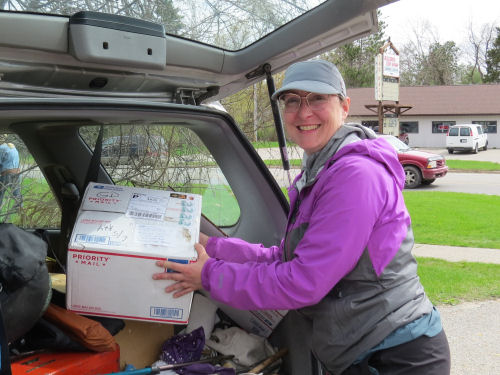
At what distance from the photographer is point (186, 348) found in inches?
96.2

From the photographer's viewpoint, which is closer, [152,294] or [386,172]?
[386,172]

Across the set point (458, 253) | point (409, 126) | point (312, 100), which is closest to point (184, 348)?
point (312, 100)

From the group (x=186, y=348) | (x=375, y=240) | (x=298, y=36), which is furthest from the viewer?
(x=186, y=348)

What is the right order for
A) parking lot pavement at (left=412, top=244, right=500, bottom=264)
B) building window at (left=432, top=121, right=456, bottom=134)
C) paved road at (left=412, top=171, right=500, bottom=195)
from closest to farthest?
parking lot pavement at (left=412, top=244, right=500, bottom=264) → paved road at (left=412, top=171, right=500, bottom=195) → building window at (left=432, top=121, right=456, bottom=134)

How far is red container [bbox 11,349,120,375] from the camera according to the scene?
1.99 m

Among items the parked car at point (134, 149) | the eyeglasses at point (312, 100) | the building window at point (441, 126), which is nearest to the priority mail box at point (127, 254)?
the eyeglasses at point (312, 100)

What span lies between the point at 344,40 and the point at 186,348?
5.01 feet

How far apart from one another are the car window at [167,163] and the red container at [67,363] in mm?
935

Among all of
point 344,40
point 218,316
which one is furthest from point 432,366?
point 344,40

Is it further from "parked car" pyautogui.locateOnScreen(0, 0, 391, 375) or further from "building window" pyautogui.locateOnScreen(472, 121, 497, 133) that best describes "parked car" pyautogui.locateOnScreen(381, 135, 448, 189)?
"building window" pyautogui.locateOnScreen(472, 121, 497, 133)

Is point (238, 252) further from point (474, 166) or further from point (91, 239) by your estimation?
point (474, 166)

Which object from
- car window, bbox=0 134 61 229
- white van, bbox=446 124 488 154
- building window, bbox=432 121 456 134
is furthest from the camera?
building window, bbox=432 121 456 134

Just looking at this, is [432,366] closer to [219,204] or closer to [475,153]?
[219,204]

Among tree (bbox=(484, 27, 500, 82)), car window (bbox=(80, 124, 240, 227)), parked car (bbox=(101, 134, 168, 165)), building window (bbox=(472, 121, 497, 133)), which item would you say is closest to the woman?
car window (bbox=(80, 124, 240, 227))
